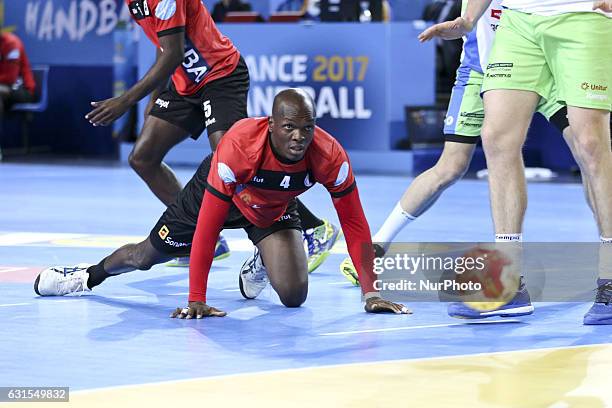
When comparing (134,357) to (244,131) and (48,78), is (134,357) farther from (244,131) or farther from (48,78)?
(48,78)

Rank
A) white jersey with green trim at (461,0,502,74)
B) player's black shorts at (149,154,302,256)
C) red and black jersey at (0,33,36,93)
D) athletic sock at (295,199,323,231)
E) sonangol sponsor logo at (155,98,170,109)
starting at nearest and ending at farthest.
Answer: player's black shorts at (149,154,302,256) < white jersey with green trim at (461,0,502,74) < athletic sock at (295,199,323,231) < sonangol sponsor logo at (155,98,170,109) < red and black jersey at (0,33,36,93)

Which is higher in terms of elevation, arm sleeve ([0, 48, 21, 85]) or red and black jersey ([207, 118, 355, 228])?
red and black jersey ([207, 118, 355, 228])

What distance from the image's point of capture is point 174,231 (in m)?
6.05

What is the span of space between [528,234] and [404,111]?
17.3 ft

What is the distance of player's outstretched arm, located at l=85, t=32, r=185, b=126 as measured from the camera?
611cm

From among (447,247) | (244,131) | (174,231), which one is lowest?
(447,247)

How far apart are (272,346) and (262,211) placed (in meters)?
1.09

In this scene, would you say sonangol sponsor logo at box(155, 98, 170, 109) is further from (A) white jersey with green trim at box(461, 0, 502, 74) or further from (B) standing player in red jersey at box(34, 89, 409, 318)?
(A) white jersey with green trim at box(461, 0, 502, 74)

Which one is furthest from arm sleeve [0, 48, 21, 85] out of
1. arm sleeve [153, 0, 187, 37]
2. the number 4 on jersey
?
the number 4 on jersey

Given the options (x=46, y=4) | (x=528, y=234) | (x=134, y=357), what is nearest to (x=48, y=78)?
(x=46, y=4)

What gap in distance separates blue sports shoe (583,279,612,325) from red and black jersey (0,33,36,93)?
39.3 ft

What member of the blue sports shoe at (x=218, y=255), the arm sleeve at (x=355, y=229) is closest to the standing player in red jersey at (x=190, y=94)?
the blue sports shoe at (x=218, y=255)

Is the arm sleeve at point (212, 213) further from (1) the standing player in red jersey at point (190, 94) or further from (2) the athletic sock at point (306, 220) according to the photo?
(2) the athletic sock at point (306, 220)

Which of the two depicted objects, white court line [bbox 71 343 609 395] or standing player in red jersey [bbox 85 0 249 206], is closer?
white court line [bbox 71 343 609 395]
